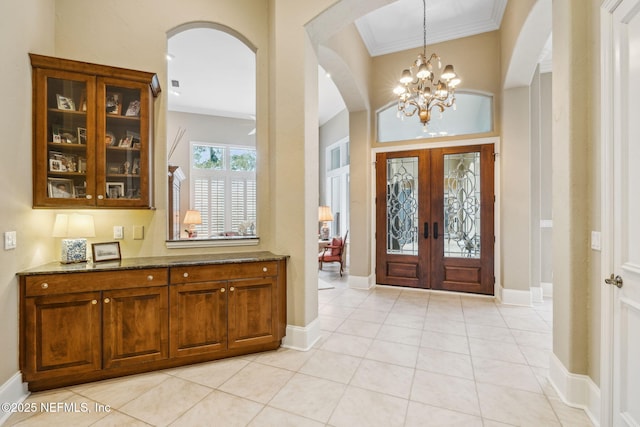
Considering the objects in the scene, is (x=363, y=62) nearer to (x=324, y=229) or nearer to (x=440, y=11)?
(x=440, y=11)

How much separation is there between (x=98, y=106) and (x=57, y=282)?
1415mm

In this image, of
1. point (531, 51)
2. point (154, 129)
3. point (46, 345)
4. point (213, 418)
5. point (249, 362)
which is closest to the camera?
point (213, 418)

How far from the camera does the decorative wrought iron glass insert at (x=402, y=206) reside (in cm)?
511

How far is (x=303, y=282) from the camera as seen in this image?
9.72ft

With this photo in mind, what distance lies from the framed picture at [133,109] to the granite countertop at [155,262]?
129 cm

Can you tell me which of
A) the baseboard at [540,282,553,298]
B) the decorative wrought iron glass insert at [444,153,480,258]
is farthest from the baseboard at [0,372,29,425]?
the baseboard at [540,282,553,298]

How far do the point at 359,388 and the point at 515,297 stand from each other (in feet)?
10.6

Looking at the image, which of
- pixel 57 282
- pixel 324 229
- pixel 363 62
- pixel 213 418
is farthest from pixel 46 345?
pixel 324 229

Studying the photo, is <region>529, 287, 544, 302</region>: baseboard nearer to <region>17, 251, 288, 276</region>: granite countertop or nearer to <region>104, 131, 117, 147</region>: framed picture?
<region>17, 251, 288, 276</region>: granite countertop

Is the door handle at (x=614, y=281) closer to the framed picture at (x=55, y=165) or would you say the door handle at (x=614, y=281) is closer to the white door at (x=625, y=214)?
the white door at (x=625, y=214)

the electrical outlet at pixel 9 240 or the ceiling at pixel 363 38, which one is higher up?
the ceiling at pixel 363 38

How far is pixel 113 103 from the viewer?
2576 mm

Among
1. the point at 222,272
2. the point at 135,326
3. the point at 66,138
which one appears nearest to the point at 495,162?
the point at 222,272

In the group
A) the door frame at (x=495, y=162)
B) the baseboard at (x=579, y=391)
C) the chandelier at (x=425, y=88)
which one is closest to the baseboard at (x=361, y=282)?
the door frame at (x=495, y=162)
